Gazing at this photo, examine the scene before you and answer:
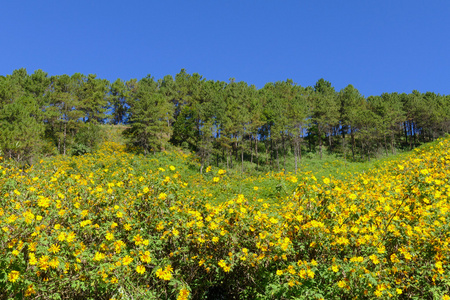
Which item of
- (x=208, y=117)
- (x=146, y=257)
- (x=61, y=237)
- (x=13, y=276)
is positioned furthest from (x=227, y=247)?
(x=208, y=117)

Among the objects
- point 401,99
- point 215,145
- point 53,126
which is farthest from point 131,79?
point 401,99

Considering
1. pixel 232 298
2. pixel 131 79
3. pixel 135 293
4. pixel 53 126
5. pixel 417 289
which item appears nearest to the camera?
pixel 135 293

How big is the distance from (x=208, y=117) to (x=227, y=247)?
27990mm

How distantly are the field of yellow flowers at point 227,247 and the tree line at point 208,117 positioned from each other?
1915 centimetres

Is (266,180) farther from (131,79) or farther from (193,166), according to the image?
(131,79)

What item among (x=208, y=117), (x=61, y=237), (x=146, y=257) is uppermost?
(x=208, y=117)

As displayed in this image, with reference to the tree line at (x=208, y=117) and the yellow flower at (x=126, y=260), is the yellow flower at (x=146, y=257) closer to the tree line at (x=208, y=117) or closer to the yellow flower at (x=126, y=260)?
the yellow flower at (x=126, y=260)

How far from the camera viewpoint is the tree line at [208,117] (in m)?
27.1

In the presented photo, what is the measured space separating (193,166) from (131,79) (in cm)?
2747

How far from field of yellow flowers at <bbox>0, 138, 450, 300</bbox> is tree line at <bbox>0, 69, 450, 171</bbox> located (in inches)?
754

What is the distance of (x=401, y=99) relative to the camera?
4738 cm

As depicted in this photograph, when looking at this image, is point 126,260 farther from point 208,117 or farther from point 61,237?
point 208,117

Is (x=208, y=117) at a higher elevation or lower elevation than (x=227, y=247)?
higher

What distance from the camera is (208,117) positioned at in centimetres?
3094
